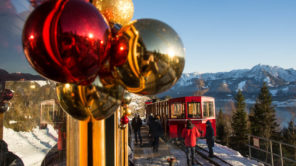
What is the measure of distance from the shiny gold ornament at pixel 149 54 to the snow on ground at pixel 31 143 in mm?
538

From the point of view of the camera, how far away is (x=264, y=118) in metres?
32.0

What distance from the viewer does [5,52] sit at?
79 cm

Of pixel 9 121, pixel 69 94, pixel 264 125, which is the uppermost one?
pixel 69 94

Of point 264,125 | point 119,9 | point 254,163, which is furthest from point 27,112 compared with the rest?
point 264,125

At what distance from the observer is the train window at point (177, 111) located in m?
11.8

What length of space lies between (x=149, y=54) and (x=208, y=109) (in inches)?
474

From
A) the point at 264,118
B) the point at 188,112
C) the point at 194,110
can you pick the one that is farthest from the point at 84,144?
the point at 264,118

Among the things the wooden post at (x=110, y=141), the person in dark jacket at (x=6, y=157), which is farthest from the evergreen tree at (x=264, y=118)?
the person in dark jacket at (x=6, y=157)

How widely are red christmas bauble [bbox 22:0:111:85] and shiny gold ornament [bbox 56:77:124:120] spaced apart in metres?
0.31

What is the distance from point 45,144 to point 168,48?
0.86m

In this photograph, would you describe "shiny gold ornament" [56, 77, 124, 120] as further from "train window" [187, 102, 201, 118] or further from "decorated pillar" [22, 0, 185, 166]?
"train window" [187, 102, 201, 118]

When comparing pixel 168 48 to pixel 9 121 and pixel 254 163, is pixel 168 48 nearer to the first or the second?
pixel 9 121

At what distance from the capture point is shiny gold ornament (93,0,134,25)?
1.11m

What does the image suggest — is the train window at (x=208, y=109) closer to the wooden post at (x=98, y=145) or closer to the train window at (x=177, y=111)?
the train window at (x=177, y=111)
